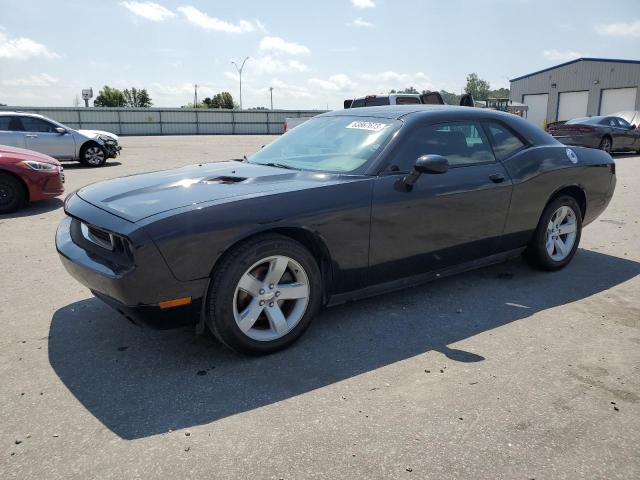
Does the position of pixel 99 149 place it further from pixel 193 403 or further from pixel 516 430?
pixel 516 430

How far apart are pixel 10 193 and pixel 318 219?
6.15 m

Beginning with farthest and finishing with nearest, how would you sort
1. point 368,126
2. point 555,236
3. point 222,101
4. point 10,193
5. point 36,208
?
point 222,101 < point 36,208 < point 10,193 < point 555,236 < point 368,126

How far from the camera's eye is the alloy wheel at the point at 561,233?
482cm

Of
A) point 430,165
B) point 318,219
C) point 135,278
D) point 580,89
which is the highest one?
point 580,89

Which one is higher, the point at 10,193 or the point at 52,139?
the point at 52,139

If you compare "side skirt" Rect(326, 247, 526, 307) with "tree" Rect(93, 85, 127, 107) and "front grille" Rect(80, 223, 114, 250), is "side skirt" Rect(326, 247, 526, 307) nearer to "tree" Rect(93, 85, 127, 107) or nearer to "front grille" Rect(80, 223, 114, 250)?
"front grille" Rect(80, 223, 114, 250)

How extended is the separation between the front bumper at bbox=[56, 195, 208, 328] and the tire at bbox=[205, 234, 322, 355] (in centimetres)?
15

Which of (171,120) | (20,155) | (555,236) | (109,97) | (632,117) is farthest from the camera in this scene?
(109,97)

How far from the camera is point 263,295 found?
3.12 m

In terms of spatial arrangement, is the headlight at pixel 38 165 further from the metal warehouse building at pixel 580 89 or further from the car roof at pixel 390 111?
the metal warehouse building at pixel 580 89

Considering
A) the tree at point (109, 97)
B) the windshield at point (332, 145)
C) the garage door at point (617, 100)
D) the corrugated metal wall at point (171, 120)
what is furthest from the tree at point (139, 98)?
the windshield at point (332, 145)

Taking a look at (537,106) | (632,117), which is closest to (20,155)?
(632,117)

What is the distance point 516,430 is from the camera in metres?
2.46

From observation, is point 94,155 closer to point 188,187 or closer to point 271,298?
point 188,187
